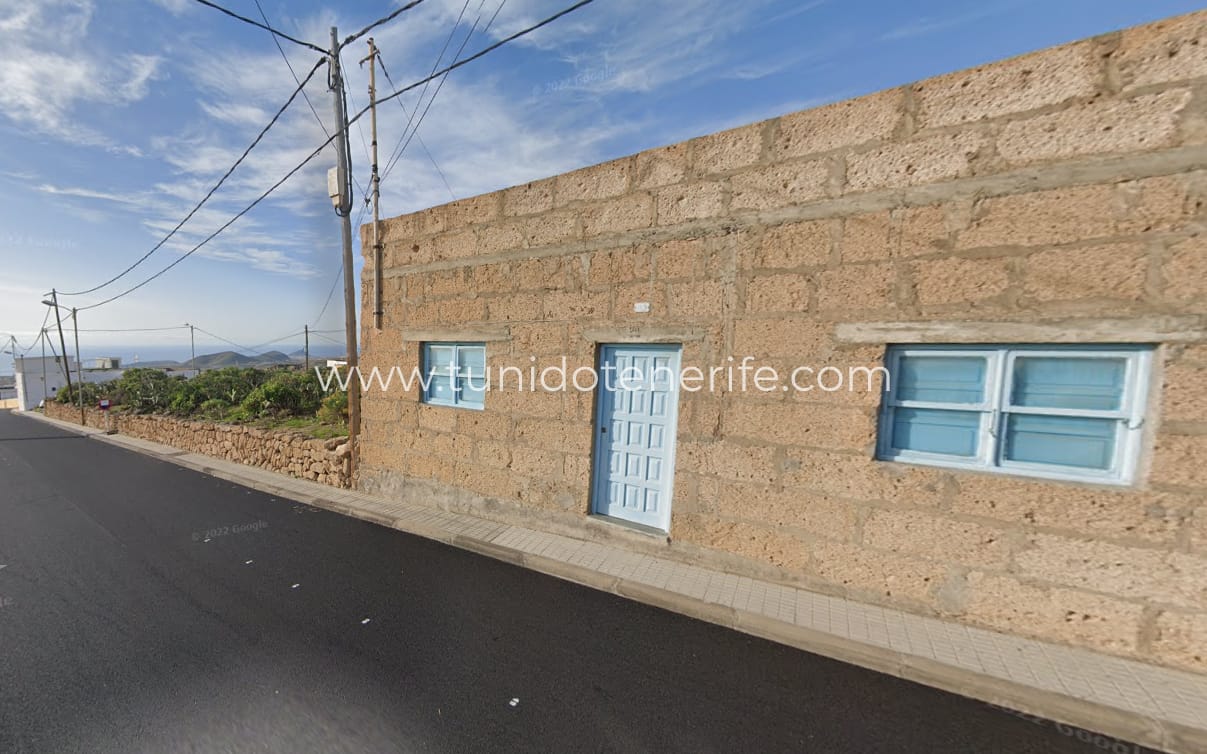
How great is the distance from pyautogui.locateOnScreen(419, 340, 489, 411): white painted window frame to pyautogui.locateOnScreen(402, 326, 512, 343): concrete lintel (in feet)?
0.29

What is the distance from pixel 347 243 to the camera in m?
7.00

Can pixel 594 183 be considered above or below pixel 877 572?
above

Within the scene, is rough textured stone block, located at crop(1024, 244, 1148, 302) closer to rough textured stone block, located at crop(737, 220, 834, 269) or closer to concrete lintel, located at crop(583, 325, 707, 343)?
rough textured stone block, located at crop(737, 220, 834, 269)

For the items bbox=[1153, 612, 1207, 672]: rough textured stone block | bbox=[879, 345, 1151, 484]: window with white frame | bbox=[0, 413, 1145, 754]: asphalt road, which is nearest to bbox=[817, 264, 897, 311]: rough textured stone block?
bbox=[879, 345, 1151, 484]: window with white frame

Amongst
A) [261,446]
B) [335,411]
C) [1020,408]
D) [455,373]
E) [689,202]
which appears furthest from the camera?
[335,411]

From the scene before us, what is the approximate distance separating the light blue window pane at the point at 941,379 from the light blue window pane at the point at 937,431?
118 millimetres

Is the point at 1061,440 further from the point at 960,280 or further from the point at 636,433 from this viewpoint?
the point at 636,433

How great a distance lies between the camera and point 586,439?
15.3 ft

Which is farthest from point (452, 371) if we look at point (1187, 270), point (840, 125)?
point (1187, 270)

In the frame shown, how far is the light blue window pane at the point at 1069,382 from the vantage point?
9.21 ft

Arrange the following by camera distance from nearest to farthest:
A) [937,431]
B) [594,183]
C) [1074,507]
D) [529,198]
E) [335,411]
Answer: [1074,507], [937,431], [594,183], [529,198], [335,411]

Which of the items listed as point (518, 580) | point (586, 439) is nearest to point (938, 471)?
point (586, 439)

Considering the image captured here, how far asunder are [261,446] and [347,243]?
5.17 m

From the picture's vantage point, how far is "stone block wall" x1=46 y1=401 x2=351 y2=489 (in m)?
7.30
